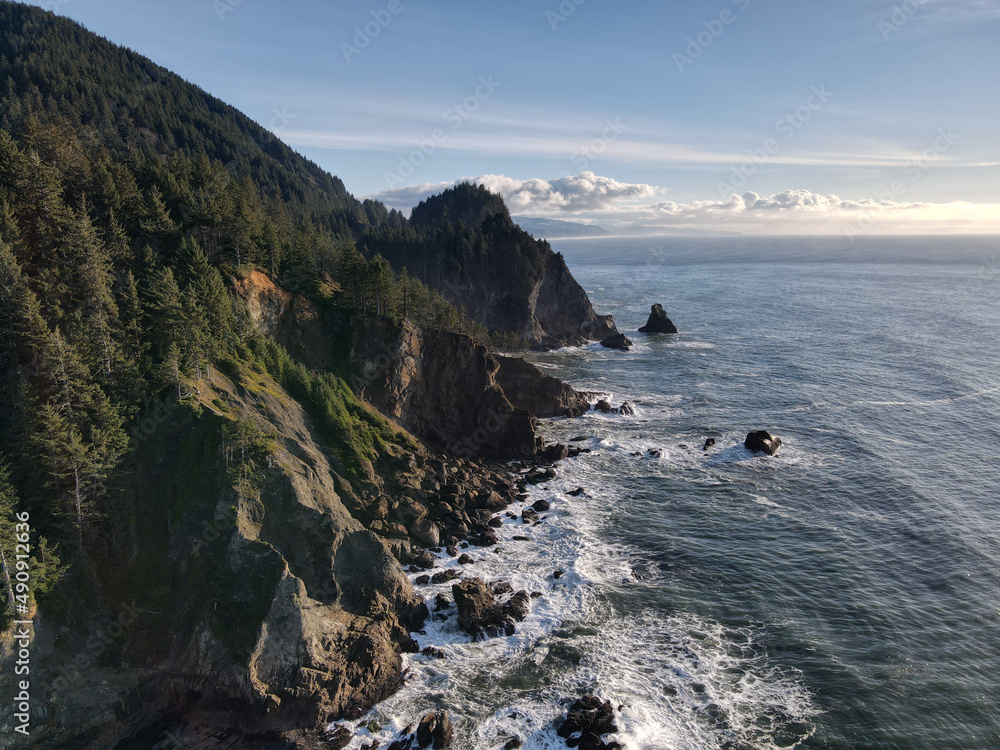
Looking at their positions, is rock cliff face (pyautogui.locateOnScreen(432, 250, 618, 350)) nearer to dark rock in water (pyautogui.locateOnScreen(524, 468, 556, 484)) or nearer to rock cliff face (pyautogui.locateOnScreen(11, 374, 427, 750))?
dark rock in water (pyautogui.locateOnScreen(524, 468, 556, 484))

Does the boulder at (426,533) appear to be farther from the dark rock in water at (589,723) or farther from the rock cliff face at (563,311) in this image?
the rock cliff face at (563,311)

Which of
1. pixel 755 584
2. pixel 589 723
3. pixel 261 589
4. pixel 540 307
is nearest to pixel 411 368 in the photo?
pixel 261 589

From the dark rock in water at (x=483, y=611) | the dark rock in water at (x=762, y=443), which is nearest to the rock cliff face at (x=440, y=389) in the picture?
the dark rock in water at (x=483, y=611)

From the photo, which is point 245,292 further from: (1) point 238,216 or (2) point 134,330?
(2) point 134,330

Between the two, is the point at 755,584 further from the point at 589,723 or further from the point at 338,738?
the point at 338,738

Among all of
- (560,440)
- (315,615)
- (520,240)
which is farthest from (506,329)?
(315,615)
